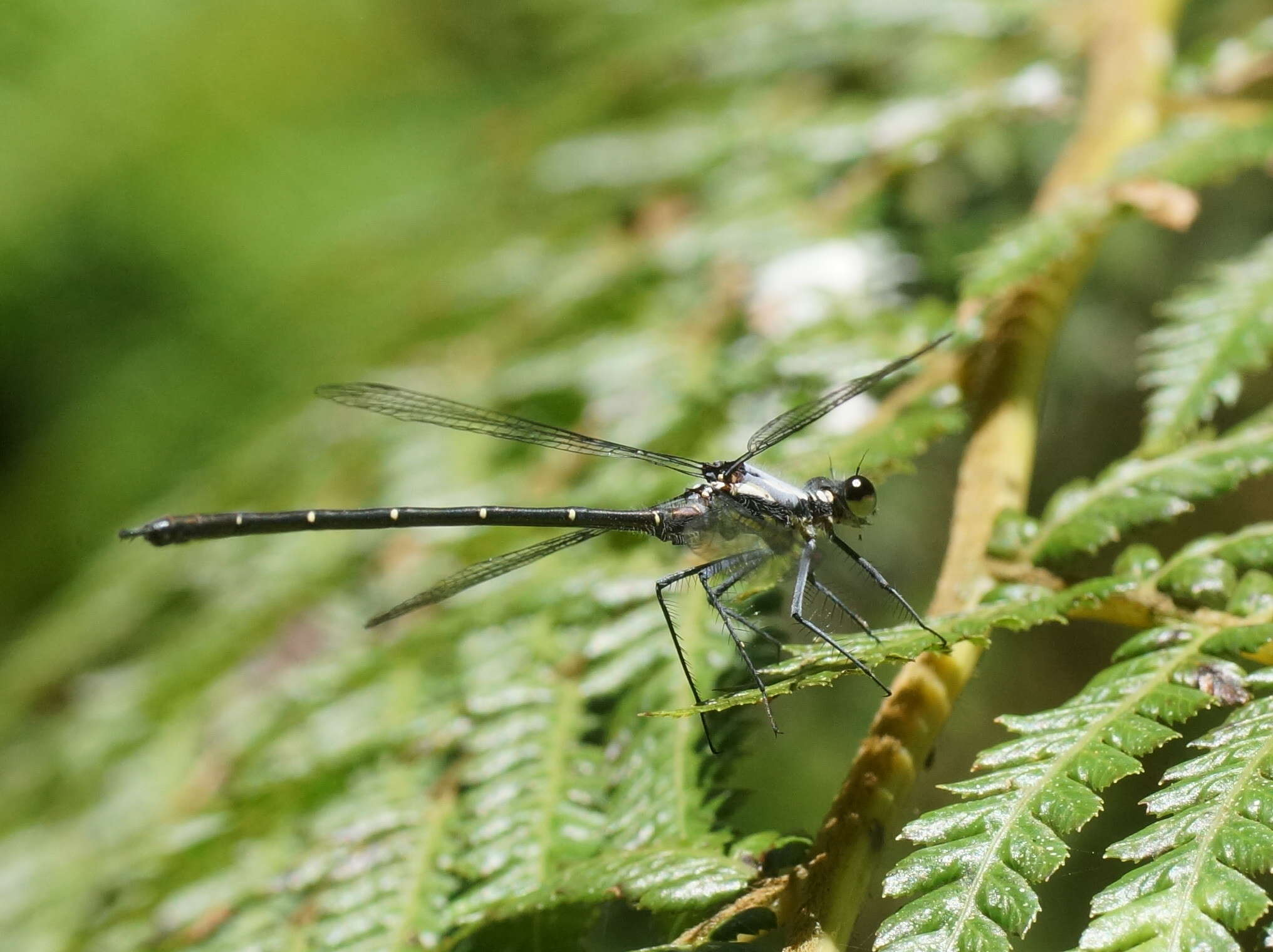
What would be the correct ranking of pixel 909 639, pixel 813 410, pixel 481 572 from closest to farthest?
pixel 909 639 < pixel 813 410 < pixel 481 572

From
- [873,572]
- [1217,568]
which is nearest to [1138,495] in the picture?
[1217,568]

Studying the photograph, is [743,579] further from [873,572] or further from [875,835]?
[875,835]

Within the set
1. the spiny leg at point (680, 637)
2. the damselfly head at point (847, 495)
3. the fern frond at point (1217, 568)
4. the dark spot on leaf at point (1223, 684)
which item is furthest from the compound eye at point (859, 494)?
the dark spot on leaf at point (1223, 684)

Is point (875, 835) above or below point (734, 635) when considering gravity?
below

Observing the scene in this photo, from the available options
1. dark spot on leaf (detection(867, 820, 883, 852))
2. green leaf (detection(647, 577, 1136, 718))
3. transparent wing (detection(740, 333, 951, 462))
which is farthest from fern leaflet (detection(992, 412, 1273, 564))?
dark spot on leaf (detection(867, 820, 883, 852))

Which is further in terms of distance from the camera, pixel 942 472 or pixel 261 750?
pixel 942 472

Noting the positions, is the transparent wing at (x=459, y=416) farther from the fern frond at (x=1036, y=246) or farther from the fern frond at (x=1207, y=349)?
the fern frond at (x=1207, y=349)

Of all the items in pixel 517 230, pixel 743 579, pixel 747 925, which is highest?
pixel 517 230

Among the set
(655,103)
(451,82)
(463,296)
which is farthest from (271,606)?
(451,82)

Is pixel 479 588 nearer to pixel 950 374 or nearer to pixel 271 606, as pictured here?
pixel 271 606
